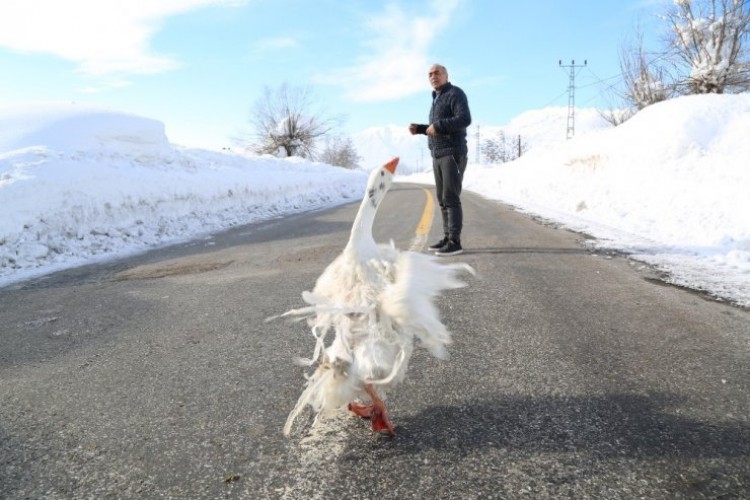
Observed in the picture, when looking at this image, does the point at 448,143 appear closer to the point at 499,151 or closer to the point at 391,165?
the point at 391,165

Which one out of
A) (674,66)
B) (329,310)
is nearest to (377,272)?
(329,310)

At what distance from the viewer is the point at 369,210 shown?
225 cm

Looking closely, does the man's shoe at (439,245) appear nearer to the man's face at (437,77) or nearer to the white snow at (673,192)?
the man's face at (437,77)

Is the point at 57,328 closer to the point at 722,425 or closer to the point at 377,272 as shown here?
the point at 377,272

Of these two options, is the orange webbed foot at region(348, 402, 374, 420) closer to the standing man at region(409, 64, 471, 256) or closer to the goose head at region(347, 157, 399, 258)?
the goose head at region(347, 157, 399, 258)

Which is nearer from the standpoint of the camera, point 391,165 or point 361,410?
point 361,410

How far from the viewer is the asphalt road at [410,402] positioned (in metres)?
1.74

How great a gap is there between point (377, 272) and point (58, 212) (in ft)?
24.4

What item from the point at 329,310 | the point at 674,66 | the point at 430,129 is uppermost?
the point at 674,66

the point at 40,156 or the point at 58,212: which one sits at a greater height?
the point at 40,156

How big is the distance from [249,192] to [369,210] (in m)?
12.5

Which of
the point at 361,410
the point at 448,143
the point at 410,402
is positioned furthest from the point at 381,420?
the point at 448,143

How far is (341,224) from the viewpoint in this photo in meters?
9.54

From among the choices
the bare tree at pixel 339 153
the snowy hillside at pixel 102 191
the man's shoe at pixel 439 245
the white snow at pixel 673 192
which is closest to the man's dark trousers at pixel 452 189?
the man's shoe at pixel 439 245
